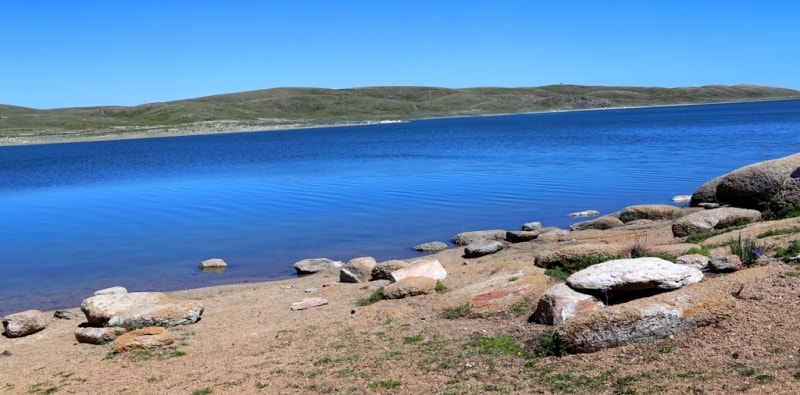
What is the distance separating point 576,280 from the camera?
11133 millimetres

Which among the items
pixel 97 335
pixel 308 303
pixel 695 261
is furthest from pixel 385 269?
pixel 695 261

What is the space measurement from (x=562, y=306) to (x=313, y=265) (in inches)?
436

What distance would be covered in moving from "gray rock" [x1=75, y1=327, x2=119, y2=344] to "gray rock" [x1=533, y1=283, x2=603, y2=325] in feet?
25.5

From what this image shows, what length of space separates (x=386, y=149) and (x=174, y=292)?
179 ft

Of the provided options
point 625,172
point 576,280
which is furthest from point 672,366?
point 625,172

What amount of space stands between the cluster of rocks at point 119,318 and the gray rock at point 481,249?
26.5 ft

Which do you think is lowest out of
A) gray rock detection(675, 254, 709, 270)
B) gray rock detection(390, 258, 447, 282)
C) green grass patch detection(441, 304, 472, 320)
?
gray rock detection(390, 258, 447, 282)

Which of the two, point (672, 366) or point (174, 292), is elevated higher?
point (672, 366)

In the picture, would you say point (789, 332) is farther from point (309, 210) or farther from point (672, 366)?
point (309, 210)

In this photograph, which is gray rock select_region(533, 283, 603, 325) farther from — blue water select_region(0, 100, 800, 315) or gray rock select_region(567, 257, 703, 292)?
blue water select_region(0, 100, 800, 315)

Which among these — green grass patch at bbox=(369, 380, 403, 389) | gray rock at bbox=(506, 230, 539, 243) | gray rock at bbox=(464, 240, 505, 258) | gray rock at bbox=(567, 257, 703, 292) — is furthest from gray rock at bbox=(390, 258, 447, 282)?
green grass patch at bbox=(369, 380, 403, 389)

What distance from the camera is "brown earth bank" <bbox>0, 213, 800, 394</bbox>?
8.40 m

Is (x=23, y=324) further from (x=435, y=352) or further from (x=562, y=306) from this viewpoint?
(x=562, y=306)

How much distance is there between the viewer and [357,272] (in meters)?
18.1
